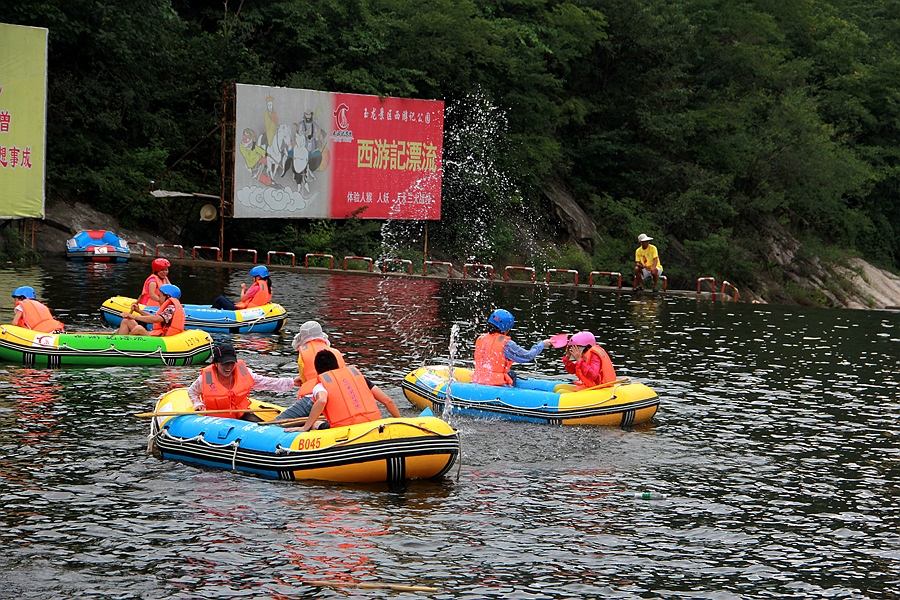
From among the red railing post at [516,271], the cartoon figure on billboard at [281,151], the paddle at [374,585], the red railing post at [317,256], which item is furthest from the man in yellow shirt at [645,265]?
the paddle at [374,585]

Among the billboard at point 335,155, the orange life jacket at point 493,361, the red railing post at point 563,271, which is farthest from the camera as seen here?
the red railing post at point 563,271

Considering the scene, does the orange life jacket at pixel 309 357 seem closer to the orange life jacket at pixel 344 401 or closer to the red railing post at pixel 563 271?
the orange life jacket at pixel 344 401

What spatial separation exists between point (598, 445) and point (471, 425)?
1989 millimetres

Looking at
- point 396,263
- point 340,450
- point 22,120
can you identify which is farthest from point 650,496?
point 396,263

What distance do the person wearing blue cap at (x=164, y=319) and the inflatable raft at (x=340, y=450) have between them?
27.5ft

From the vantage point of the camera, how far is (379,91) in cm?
4688

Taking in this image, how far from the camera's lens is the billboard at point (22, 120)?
37.7 meters

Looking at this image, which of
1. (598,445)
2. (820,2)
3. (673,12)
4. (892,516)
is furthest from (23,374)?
(820,2)

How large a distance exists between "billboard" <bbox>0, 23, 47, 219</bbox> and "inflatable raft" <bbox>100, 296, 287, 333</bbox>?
40.1 ft

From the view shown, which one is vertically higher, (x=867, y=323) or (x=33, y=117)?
(x=33, y=117)

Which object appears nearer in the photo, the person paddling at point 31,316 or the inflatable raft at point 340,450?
the inflatable raft at point 340,450

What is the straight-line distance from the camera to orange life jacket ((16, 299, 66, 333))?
74.4ft

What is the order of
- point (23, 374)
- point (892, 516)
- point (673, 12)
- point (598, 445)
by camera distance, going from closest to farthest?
point (892, 516), point (598, 445), point (23, 374), point (673, 12)

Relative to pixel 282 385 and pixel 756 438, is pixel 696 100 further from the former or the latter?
pixel 282 385
